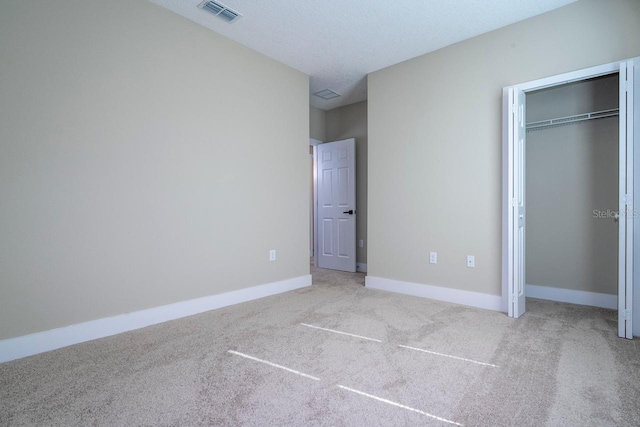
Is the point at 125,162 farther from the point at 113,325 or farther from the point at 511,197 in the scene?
the point at 511,197

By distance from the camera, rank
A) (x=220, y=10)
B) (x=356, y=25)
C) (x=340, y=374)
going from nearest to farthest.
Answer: (x=340, y=374), (x=220, y=10), (x=356, y=25)

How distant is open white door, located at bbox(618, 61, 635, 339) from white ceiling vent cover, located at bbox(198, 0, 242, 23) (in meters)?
3.14

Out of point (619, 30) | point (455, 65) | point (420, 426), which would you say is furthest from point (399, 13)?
point (420, 426)

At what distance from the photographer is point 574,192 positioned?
126 inches

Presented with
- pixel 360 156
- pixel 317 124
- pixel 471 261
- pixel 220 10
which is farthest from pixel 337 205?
pixel 220 10

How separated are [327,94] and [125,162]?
10.4ft

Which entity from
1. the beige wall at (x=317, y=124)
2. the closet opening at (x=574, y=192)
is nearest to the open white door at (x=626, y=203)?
the closet opening at (x=574, y=192)

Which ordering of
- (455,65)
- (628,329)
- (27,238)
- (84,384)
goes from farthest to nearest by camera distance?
(455,65), (628,329), (27,238), (84,384)

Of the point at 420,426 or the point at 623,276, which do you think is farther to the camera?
the point at 623,276

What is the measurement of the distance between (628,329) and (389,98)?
3071 mm

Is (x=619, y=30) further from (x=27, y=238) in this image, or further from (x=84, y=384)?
(x=27, y=238)

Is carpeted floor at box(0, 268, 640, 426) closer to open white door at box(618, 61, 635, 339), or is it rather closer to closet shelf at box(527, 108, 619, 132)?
open white door at box(618, 61, 635, 339)

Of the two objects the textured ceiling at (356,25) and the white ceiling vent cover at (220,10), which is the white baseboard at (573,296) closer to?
the textured ceiling at (356,25)

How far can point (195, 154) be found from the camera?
9.79 ft
